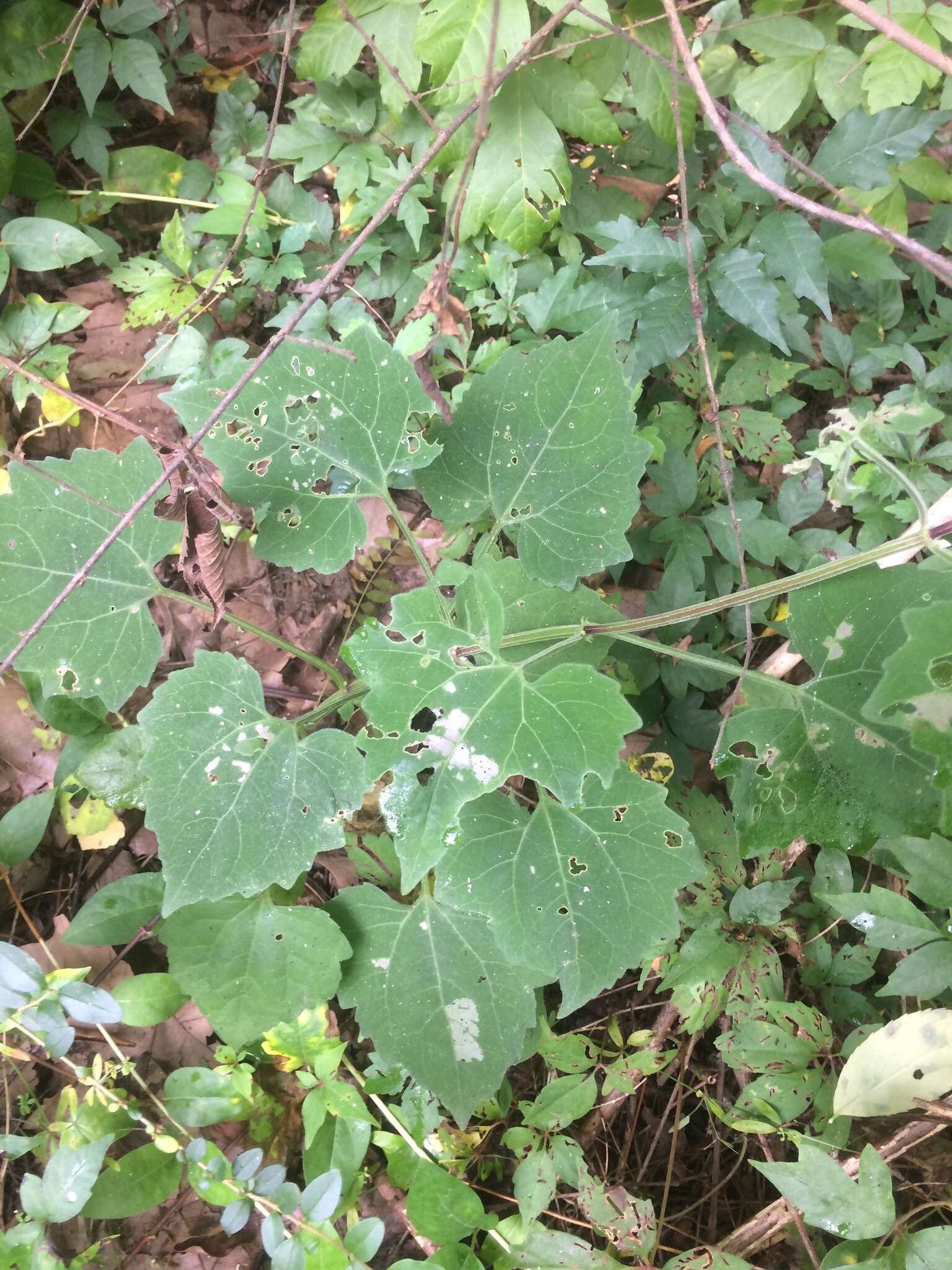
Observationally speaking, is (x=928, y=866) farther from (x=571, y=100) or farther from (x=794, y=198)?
Answer: (x=571, y=100)

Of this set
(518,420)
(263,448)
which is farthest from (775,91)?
(263,448)

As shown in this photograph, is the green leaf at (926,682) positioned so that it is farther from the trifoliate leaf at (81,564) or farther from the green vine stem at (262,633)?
the trifoliate leaf at (81,564)

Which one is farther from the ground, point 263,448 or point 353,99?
point 353,99

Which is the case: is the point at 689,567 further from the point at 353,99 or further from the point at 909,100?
the point at 353,99

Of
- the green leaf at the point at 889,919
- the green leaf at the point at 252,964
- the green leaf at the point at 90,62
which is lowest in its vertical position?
the green leaf at the point at 252,964

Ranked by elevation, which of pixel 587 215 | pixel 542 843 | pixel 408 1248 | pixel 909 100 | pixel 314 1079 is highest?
pixel 909 100

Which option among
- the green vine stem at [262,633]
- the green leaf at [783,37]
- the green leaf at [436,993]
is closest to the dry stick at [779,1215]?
the green leaf at [436,993]

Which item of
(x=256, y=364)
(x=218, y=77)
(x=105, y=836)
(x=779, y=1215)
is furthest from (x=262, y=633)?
(x=218, y=77)

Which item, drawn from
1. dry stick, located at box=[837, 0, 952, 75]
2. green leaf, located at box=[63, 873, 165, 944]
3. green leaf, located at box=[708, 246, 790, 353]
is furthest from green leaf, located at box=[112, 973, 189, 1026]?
dry stick, located at box=[837, 0, 952, 75]
